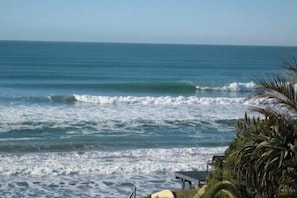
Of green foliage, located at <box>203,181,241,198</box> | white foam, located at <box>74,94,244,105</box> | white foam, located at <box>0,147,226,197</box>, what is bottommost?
white foam, located at <box>0,147,226,197</box>

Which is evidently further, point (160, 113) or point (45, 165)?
point (160, 113)

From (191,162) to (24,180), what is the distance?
552 centimetres

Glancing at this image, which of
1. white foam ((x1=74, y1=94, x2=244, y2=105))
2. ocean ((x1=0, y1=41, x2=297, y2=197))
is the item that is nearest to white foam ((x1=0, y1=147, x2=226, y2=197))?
ocean ((x1=0, y1=41, x2=297, y2=197))

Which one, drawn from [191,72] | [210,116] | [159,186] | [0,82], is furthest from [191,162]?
[191,72]

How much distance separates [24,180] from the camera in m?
15.9

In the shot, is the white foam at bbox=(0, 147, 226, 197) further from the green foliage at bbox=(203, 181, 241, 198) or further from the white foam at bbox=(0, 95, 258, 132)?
the green foliage at bbox=(203, 181, 241, 198)

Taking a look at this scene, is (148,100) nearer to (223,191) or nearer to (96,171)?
(96,171)

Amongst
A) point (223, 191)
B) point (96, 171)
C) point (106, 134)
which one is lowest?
point (96, 171)

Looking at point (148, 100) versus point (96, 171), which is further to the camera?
point (148, 100)

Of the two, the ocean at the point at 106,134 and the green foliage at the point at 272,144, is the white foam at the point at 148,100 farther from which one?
the green foliage at the point at 272,144

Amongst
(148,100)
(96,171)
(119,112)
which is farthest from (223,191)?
(148,100)

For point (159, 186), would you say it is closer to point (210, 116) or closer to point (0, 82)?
point (210, 116)

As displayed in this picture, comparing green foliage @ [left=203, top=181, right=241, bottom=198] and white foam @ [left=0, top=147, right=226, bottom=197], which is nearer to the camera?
green foliage @ [left=203, top=181, right=241, bottom=198]

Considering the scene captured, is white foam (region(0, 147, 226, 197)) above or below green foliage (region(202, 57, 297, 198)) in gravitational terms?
below
